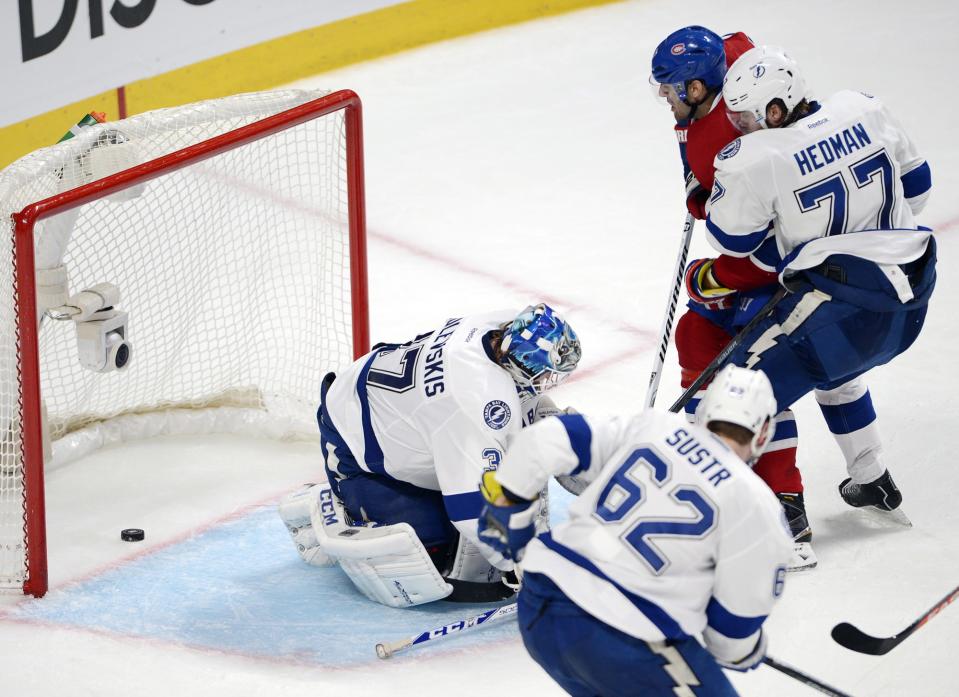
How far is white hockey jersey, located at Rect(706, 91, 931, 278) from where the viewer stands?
3592 mm

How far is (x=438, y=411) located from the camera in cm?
337

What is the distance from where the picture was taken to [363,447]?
11.7 ft

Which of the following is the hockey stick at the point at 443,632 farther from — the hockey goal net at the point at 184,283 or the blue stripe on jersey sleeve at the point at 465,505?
the hockey goal net at the point at 184,283

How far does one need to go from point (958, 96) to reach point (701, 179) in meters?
3.77

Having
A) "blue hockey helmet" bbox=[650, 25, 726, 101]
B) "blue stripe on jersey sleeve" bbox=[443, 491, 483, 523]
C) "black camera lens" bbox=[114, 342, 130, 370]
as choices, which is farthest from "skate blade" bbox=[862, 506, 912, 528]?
"black camera lens" bbox=[114, 342, 130, 370]

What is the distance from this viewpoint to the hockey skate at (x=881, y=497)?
13.2 feet

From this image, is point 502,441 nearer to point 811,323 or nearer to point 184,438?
point 811,323

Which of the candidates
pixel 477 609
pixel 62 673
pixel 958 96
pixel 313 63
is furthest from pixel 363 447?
pixel 958 96

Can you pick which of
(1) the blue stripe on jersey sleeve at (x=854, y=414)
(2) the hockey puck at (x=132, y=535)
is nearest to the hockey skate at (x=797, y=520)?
(1) the blue stripe on jersey sleeve at (x=854, y=414)

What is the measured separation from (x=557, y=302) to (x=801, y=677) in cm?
277

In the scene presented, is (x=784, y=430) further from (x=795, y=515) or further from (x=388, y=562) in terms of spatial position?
(x=388, y=562)

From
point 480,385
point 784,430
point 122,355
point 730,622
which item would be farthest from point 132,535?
point 730,622

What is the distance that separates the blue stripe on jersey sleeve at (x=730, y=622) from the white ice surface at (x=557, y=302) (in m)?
0.77

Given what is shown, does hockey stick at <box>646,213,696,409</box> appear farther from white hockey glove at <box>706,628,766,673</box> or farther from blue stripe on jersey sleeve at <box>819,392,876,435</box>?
white hockey glove at <box>706,628,766,673</box>
